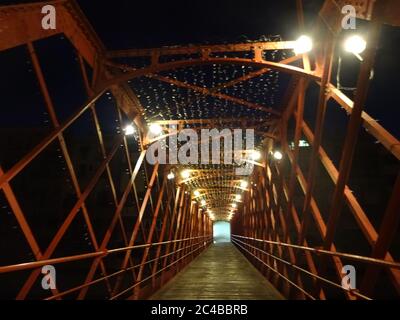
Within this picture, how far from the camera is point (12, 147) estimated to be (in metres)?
33.9

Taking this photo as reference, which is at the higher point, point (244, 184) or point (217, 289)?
point (244, 184)

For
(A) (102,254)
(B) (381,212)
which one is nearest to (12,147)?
(A) (102,254)

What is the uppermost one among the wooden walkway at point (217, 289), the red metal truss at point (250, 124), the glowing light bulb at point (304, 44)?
the glowing light bulb at point (304, 44)

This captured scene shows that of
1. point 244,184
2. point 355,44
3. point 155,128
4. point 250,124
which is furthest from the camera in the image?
point 244,184

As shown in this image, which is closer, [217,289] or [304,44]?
[304,44]

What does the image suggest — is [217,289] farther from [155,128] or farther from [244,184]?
[244,184]

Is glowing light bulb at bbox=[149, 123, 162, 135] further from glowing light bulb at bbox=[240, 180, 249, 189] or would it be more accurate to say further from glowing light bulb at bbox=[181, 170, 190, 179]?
glowing light bulb at bbox=[240, 180, 249, 189]

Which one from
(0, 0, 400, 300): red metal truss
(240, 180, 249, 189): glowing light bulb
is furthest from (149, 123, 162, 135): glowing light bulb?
(240, 180, 249, 189): glowing light bulb

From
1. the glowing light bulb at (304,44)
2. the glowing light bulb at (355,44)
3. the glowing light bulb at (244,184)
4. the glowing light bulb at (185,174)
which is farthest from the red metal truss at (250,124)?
the glowing light bulb at (244,184)

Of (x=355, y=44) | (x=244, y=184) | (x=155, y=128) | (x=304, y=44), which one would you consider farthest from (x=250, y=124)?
(x=244, y=184)

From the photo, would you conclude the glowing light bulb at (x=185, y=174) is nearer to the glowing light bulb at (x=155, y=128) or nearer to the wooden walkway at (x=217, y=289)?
the glowing light bulb at (x=155, y=128)

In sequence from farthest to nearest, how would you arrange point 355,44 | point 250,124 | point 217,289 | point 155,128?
point 250,124
point 155,128
point 217,289
point 355,44
